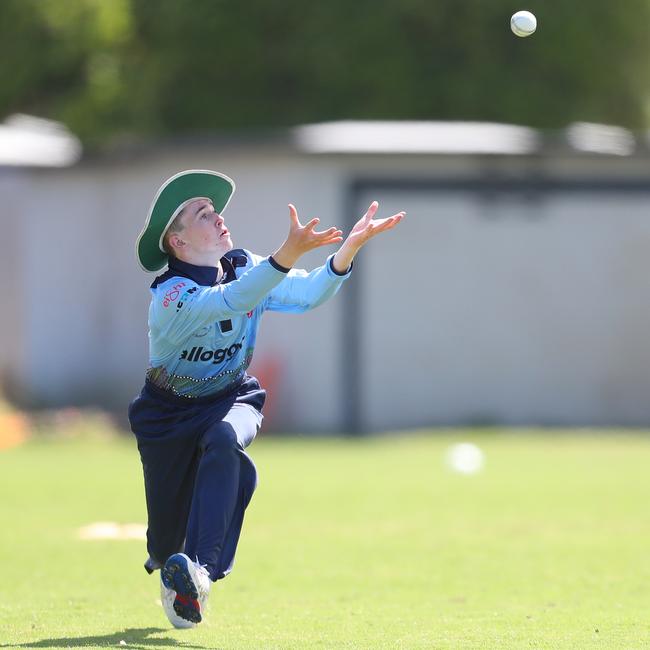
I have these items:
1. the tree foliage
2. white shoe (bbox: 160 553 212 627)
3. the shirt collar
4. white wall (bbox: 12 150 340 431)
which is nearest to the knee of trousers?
white shoe (bbox: 160 553 212 627)

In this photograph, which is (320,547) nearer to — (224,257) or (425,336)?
(224,257)

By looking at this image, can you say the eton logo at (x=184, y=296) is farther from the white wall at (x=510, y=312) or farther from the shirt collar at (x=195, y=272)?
the white wall at (x=510, y=312)

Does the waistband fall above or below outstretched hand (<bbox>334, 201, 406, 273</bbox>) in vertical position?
below

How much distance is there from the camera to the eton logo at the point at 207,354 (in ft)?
24.0

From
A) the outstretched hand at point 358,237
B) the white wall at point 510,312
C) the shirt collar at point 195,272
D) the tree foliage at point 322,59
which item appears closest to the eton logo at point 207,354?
the shirt collar at point 195,272

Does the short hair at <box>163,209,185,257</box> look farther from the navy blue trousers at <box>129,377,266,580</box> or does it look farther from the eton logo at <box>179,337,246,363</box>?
the navy blue trousers at <box>129,377,266,580</box>

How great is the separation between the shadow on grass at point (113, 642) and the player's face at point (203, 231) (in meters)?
1.81

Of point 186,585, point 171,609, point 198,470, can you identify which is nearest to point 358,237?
point 198,470

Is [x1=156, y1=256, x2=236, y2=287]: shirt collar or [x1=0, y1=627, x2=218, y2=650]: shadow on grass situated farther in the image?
[x1=156, y1=256, x2=236, y2=287]: shirt collar

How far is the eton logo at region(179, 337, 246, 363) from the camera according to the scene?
24.0ft

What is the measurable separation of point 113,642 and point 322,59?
25.2 meters

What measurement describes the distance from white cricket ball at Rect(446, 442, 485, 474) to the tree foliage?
1275 centimetres

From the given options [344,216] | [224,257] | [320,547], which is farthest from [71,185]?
[224,257]

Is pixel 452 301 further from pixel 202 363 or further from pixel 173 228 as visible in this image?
pixel 202 363
